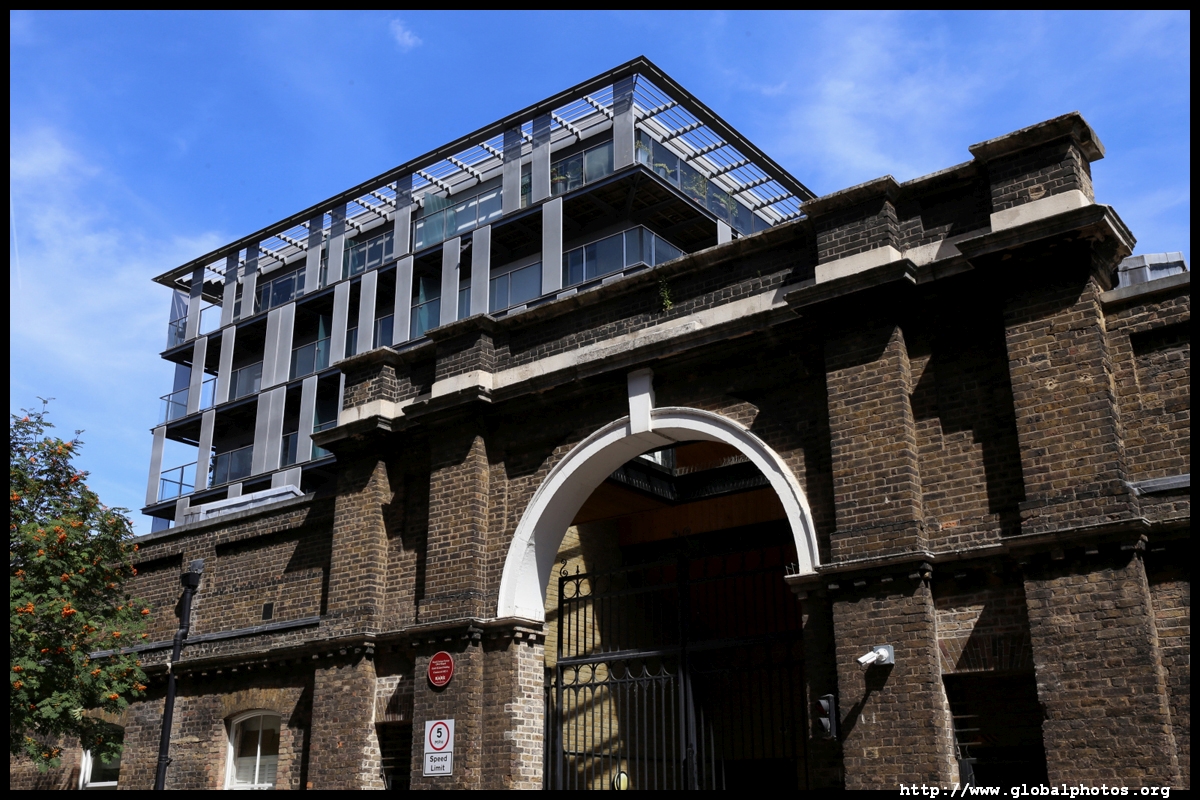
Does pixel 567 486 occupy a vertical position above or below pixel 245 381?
below

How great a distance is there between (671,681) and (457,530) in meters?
3.36

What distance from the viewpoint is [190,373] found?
38250 mm

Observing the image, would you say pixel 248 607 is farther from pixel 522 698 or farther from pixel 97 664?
pixel 522 698

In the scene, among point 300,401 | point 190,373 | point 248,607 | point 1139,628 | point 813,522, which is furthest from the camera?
point 190,373

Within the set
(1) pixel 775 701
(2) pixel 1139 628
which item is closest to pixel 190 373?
(1) pixel 775 701

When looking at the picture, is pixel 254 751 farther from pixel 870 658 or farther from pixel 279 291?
pixel 279 291

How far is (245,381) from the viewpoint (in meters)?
35.9

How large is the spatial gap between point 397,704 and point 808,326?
7.15 meters

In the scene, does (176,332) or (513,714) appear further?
(176,332)

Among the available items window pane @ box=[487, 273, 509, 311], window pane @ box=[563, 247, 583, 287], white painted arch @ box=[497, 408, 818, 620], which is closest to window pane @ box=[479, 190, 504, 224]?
window pane @ box=[487, 273, 509, 311]

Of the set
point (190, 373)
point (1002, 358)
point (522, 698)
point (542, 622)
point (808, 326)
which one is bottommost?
point (522, 698)

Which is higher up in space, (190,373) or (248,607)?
(190,373)

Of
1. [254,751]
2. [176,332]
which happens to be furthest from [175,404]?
[254,751]

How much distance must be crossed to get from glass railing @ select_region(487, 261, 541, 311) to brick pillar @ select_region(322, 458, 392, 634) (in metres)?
13.1
